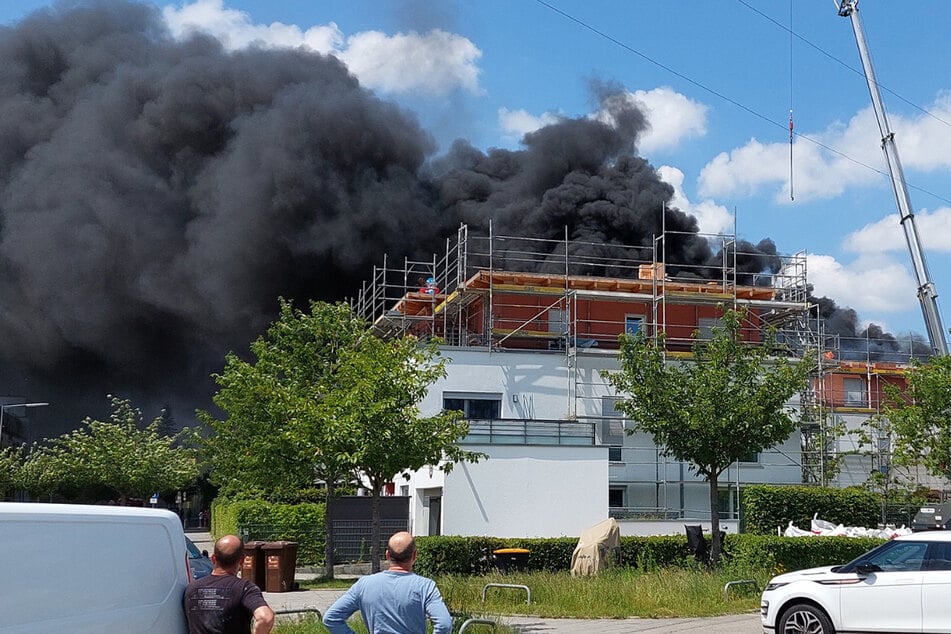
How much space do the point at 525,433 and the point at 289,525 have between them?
6.30m

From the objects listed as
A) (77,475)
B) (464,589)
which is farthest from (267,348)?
(77,475)

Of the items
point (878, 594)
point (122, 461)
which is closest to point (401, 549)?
point (878, 594)

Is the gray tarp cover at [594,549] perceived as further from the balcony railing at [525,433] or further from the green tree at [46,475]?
the green tree at [46,475]

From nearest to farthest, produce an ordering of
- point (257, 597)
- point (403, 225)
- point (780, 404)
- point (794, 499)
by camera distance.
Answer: point (257, 597) → point (780, 404) → point (794, 499) → point (403, 225)

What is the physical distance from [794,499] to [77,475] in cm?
3133

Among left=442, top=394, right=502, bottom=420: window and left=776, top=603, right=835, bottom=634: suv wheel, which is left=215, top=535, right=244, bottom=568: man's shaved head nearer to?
left=776, top=603, right=835, bottom=634: suv wheel

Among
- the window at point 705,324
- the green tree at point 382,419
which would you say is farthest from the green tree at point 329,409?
the window at point 705,324

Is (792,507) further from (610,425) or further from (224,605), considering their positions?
(224,605)

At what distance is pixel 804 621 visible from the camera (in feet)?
36.2

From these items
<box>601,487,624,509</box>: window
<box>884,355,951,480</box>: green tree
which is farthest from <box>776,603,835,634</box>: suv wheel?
<box>601,487,624,509</box>: window

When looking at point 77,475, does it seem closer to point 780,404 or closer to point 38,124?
point 38,124

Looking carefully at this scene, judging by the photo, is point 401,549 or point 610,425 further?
point 610,425

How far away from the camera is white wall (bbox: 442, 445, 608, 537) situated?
26.2m

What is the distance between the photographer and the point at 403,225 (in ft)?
186
